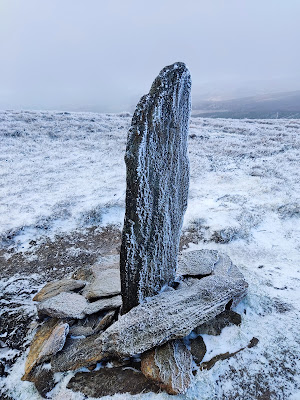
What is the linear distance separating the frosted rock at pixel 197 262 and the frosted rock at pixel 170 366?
→ 4.85 feet

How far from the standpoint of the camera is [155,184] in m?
3.47

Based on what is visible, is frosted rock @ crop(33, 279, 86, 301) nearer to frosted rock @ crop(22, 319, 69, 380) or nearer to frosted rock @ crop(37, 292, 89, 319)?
frosted rock @ crop(37, 292, 89, 319)

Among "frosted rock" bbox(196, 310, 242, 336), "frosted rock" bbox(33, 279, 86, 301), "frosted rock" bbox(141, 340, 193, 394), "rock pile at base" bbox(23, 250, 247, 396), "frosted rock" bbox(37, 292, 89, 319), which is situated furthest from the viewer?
"frosted rock" bbox(33, 279, 86, 301)

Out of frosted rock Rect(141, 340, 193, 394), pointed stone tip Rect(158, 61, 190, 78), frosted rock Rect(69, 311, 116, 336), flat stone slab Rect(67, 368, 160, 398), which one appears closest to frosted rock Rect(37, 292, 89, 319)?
frosted rock Rect(69, 311, 116, 336)

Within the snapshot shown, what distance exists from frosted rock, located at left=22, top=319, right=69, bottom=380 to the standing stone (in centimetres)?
92

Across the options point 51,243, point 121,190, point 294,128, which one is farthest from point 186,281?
point 294,128

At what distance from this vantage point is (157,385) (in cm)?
309

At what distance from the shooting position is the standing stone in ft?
10.6

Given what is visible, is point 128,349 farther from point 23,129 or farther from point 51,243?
point 23,129

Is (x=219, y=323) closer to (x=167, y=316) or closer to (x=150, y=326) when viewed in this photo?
(x=167, y=316)

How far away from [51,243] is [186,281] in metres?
3.86

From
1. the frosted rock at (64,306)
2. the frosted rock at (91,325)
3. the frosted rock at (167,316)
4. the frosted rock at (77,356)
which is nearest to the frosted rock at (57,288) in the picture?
the frosted rock at (64,306)

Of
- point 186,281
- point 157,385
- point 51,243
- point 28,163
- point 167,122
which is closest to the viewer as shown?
point 157,385

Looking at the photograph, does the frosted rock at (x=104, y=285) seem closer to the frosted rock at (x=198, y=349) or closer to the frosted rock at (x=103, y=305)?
the frosted rock at (x=103, y=305)
